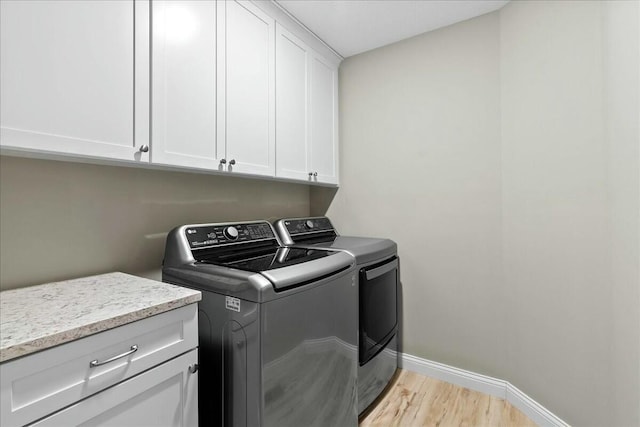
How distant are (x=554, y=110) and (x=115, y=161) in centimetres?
207

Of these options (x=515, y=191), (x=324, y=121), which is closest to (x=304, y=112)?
(x=324, y=121)

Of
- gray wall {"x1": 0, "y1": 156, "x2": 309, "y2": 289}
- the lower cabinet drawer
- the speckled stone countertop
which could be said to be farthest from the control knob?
the lower cabinet drawer

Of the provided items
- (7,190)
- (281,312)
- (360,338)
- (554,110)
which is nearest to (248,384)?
(281,312)

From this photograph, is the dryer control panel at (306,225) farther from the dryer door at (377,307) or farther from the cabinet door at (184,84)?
the cabinet door at (184,84)

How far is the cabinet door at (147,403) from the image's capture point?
802 mm

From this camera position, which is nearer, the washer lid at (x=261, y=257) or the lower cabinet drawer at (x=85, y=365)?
the lower cabinet drawer at (x=85, y=365)

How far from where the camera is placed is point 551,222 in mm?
1638

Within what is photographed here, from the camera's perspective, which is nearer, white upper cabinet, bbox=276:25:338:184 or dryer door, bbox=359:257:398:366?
dryer door, bbox=359:257:398:366

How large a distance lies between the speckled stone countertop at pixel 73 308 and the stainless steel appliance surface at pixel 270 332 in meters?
0.17

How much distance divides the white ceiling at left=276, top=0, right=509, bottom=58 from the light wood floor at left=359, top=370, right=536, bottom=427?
239 centimetres

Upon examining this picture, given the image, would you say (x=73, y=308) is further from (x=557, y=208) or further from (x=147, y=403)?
(x=557, y=208)

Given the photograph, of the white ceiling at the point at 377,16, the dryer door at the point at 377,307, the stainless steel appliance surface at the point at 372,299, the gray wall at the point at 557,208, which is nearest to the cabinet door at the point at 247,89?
the white ceiling at the point at 377,16

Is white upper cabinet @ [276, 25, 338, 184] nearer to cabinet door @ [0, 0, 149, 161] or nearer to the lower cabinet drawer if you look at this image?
cabinet door @ [0, 0, 149, 161]

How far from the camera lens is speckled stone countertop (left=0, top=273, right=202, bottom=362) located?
2.37 ft
